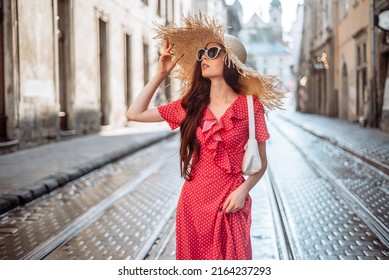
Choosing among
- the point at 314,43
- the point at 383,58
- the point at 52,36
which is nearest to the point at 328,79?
the point at 314,43

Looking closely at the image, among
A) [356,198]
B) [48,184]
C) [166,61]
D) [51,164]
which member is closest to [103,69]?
[51,164]

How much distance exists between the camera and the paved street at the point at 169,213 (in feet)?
13.9

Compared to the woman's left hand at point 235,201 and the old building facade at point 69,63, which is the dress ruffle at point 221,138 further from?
the old building facade at point 69,63

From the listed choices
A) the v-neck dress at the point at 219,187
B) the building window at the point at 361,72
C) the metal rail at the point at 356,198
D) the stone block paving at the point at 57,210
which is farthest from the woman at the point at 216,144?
the building window at the point at 361,72

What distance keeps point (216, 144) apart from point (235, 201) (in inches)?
8.9

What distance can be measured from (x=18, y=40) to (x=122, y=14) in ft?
20.0

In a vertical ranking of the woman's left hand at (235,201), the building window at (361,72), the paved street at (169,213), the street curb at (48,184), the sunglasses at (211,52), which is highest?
the building window at (361,72)

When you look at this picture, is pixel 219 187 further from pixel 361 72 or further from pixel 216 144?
pixel 361 72

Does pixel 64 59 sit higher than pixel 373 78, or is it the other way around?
pixel 64 59

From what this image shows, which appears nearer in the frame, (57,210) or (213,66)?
(213,66)

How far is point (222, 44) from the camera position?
250cm

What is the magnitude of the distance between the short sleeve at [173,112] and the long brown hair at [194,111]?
0.10 feet

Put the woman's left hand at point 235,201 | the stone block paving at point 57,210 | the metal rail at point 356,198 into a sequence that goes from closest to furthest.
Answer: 1. the woman's left hand at point 235,201
2. the stone block paving at point 57,210
3. the metal rail at point 356,198
